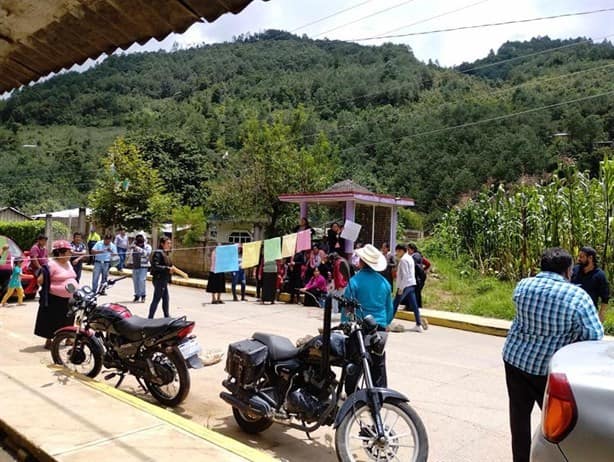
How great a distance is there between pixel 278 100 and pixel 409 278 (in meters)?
47.8

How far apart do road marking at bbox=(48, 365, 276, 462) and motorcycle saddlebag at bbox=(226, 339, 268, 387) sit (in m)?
0.48

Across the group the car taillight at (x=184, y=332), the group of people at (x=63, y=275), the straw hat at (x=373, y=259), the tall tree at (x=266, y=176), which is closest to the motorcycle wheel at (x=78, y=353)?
the group of people at (x=63, y=275)

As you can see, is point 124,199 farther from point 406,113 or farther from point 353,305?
point 406,113

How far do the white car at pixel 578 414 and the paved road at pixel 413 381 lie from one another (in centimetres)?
216

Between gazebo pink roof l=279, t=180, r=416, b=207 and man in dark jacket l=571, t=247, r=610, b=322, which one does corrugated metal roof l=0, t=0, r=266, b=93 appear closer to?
man in dark jacket l=571, t=247, r=610, b=322

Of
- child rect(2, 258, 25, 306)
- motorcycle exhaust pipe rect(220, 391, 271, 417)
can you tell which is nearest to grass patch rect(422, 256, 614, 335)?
motorcycle exhaust pipe rect(220, 391, 271, 417)

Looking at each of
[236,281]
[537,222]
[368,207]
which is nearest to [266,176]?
[368,207]

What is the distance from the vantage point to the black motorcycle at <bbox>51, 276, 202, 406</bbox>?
5.50 m

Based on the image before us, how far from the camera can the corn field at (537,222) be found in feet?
42.3

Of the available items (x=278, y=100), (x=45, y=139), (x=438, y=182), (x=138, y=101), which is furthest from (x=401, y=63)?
(x=45, y=139)

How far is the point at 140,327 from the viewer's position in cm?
571

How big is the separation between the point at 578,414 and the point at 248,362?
2848 mm

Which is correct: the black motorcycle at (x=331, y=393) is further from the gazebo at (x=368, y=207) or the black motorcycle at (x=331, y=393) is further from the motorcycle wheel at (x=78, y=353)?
the gazebo at (x=368, y=207)

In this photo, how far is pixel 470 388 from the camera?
6.52 metres
